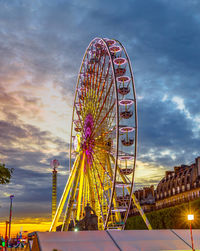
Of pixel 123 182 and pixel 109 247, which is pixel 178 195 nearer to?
pixel 123 182

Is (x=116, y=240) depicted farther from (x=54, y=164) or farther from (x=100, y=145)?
(x=54, y=164)

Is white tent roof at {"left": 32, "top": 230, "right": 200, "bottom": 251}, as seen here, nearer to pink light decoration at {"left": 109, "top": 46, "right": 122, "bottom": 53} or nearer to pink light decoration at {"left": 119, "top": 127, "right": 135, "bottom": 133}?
pink light decoration at {"left": 119, "top": 127, "right": 135, "bottom": 133}

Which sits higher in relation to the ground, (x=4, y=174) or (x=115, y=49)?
(x=115, y=49)

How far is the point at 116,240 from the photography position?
36.4 ft

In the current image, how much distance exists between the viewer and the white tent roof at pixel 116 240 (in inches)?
401

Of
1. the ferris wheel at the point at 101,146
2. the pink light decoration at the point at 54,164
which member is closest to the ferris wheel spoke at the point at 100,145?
the ferris wheel at the point at 101,146

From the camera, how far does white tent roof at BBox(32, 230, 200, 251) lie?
1018 cm

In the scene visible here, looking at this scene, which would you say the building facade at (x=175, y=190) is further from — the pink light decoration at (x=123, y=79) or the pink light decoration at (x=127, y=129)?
the pink light decoration at (x=123, y=79)

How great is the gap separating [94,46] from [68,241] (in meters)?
26.6

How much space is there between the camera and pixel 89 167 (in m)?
32.4

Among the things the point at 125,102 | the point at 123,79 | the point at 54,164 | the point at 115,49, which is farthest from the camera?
the point at 54,164

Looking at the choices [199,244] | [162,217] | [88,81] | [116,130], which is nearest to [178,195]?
[162,217]

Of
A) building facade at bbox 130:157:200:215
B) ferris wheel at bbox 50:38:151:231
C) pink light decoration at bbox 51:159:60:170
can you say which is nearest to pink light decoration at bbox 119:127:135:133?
ferris wheel at bbox 50:38:151:231

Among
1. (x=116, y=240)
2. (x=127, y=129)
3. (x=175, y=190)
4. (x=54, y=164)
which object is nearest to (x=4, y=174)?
(x=116, y=240)
